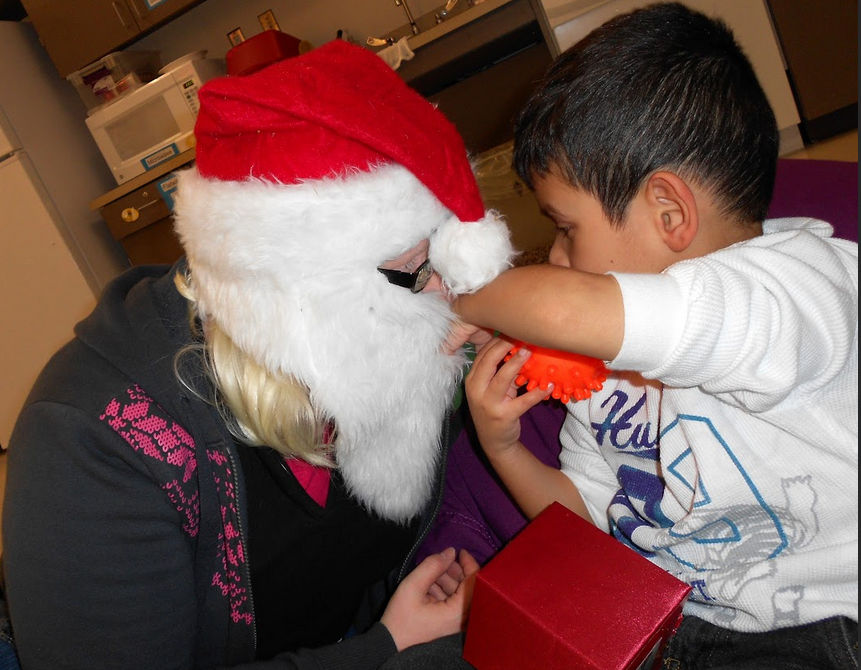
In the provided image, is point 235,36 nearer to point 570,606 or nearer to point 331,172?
point 331,172

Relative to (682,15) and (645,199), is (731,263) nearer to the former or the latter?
(645,199)

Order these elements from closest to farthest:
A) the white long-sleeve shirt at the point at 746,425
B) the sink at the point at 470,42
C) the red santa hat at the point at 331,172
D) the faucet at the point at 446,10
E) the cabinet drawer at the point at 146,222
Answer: the white long-sleeve shirt at the point at 746,425, the red santa hat at the point at 331,172, the sink at the point at 470,42, the faucet at the point at 446,10, the cabinet drawer at the point at 146,222

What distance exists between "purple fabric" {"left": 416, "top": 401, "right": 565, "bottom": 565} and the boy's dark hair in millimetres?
483

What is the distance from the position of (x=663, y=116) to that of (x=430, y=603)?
2.53ft

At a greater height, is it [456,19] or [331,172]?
[456,19]

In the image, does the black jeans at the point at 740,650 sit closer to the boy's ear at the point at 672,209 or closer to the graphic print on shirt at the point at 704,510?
the graphic print on shirt at the point at 704,510

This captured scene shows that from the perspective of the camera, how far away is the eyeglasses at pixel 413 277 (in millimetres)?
799

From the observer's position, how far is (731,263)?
65cm

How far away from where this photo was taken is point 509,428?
93cm

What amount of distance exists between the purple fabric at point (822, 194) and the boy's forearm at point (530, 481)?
0.55 meters

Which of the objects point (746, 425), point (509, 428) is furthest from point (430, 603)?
point (746, 425)

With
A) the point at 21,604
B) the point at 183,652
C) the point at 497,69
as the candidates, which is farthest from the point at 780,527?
the point at 497,69

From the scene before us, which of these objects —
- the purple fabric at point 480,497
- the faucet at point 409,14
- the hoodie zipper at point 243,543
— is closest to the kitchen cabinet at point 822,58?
the faucet at point 409,14

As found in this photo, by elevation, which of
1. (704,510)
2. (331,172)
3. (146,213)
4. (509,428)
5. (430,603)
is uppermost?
(146,213)
